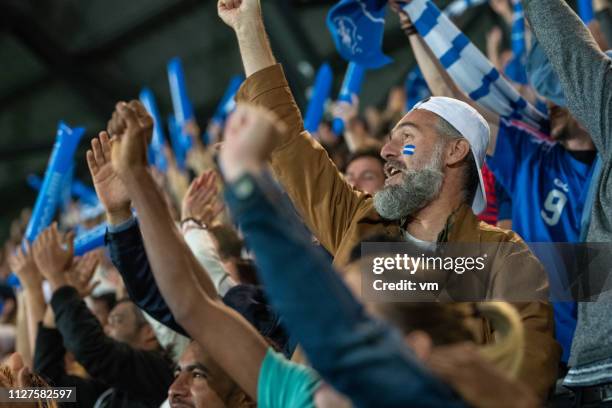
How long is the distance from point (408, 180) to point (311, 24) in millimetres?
7083

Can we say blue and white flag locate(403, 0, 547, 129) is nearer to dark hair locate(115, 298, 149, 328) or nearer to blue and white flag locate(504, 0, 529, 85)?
blue and white flag locate(504, 0, 529, 85)

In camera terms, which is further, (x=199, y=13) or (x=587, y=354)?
(x=199, y=13)

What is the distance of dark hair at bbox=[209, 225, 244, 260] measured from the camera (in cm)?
369

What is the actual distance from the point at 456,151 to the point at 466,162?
46 mm

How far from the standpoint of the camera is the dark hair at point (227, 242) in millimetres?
3686

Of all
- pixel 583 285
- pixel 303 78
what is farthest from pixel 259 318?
pixel 303 78

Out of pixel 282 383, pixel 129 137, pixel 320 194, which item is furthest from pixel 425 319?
pixel 320 194

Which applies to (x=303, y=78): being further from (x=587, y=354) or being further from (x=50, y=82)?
(x=587, y=354)

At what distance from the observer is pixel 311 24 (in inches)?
376

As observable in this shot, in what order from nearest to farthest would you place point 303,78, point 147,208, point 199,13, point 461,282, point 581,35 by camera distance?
1. point 147,208
2. point 461,282
3. point 581,35
4. point 303,78
5. point 199,13

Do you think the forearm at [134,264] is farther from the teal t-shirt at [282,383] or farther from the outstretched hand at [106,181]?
the teal t-shirt at [282,383]

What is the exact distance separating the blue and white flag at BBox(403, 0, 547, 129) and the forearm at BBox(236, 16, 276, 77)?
34.3 inches
